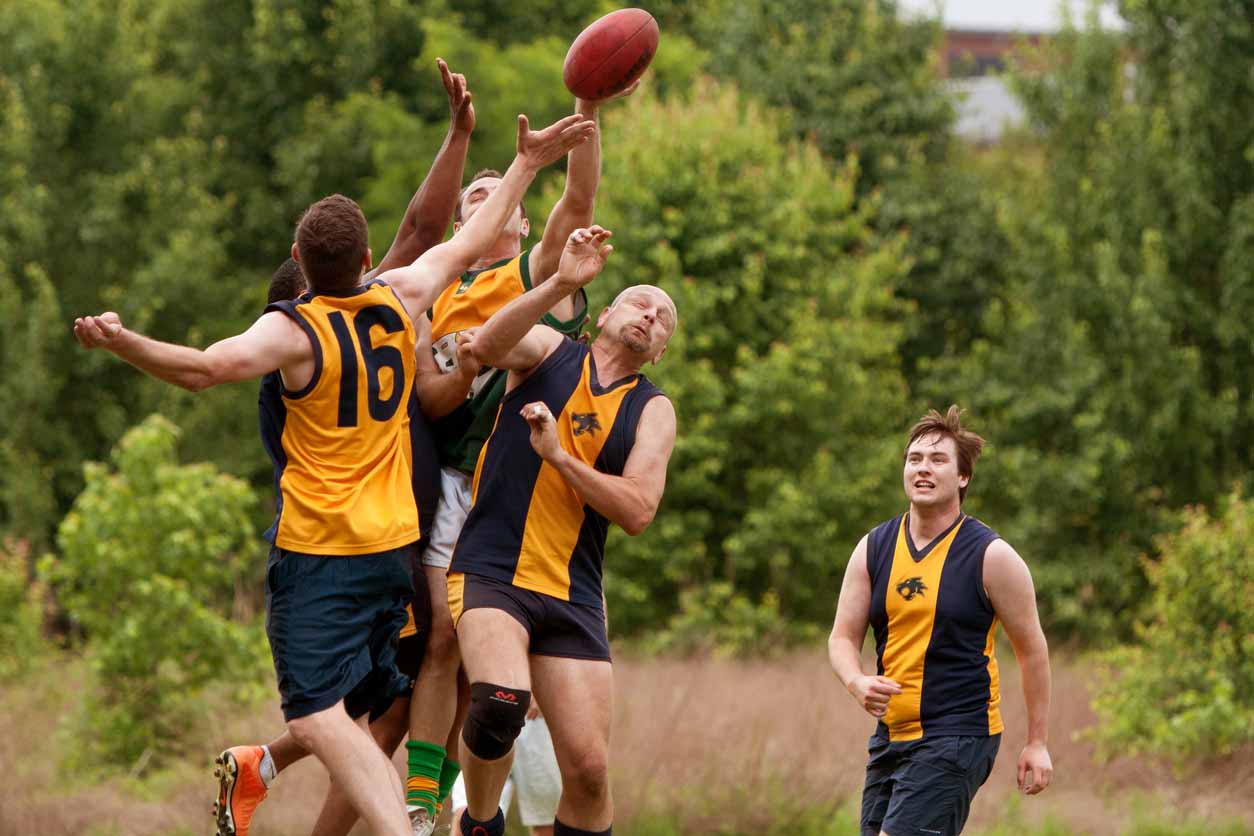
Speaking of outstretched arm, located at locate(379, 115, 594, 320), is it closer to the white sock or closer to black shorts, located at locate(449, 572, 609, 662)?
black shorts, located at locate(449, 572, 609, 662)

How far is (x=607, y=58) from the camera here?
6.50 m

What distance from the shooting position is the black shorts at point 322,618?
551cm

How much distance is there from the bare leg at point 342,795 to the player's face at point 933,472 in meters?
2.30

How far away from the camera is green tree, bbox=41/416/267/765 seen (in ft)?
40.8

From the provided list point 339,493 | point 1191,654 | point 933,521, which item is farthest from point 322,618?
point 1191,654

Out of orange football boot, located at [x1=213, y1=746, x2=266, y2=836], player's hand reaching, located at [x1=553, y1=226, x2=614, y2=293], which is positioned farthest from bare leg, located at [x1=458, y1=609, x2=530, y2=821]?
player's hand reaching, located at [x1=553, y1=226, x2=614, y2=293]

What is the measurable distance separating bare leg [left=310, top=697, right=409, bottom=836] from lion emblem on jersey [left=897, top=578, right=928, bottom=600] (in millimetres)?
2089

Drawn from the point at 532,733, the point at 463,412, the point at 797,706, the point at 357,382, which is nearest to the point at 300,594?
the point at 357,382

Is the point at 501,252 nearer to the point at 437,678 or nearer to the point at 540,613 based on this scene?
the point at 540,613

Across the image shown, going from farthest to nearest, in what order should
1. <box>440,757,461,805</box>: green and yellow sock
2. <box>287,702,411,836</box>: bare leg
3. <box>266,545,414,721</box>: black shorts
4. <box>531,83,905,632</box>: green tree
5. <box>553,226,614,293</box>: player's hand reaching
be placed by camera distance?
<box>531,83,905,632</box>: green tree < <box>440,757,461,805</box>: green and yellow sock < <box>553,226,614,293</box>: player's hand reaching < <box>266,545,414,721</box>: black shorts < <box>287,702,411,836</box>: bare leg

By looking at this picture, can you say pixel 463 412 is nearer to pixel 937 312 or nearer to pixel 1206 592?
pixel 1206 592

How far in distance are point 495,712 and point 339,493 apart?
99 cm

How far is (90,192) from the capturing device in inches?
1042

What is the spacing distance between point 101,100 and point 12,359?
4.89 meters
